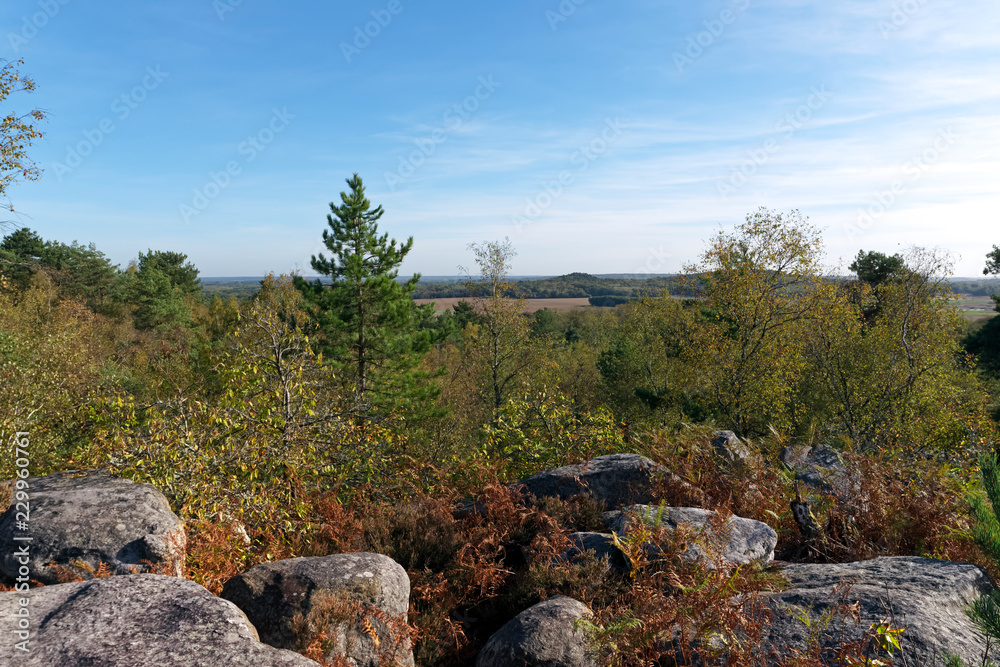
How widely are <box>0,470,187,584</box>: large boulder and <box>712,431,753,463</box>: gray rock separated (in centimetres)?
709

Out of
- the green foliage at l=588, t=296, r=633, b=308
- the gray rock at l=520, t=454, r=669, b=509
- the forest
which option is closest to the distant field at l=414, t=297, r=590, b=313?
the forest

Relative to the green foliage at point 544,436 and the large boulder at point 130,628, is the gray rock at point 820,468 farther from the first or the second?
the large boulder at point 130,628

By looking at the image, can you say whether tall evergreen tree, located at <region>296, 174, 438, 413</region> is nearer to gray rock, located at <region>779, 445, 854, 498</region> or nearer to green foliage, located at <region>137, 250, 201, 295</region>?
gray rock, located at <region>779, 445, 854, 498</region>

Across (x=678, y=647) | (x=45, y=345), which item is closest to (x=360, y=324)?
(x=45, y=345)

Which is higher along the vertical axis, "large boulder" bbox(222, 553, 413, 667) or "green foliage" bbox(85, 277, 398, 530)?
"green foliage" bbox(85, 277, 398, 530)

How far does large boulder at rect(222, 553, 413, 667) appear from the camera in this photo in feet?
14.1

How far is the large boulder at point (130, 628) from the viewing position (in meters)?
3.09

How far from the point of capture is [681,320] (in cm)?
2975

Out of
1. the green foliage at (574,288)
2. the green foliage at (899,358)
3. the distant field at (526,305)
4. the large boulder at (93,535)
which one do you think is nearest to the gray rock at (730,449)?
the large boulder at (93,535)

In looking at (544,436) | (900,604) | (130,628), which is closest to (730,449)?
(544,436)

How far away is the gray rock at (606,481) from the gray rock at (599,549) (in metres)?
1.19

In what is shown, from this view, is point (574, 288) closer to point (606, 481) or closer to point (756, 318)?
point (756, 318)

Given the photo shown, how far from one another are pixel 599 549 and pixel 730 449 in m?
3.79

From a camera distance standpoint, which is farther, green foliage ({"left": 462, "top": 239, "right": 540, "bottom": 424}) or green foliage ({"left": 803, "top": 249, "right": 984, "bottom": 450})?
green foliage ({"left": 462, "top": 239, "right": 540, "bottom": 424})
